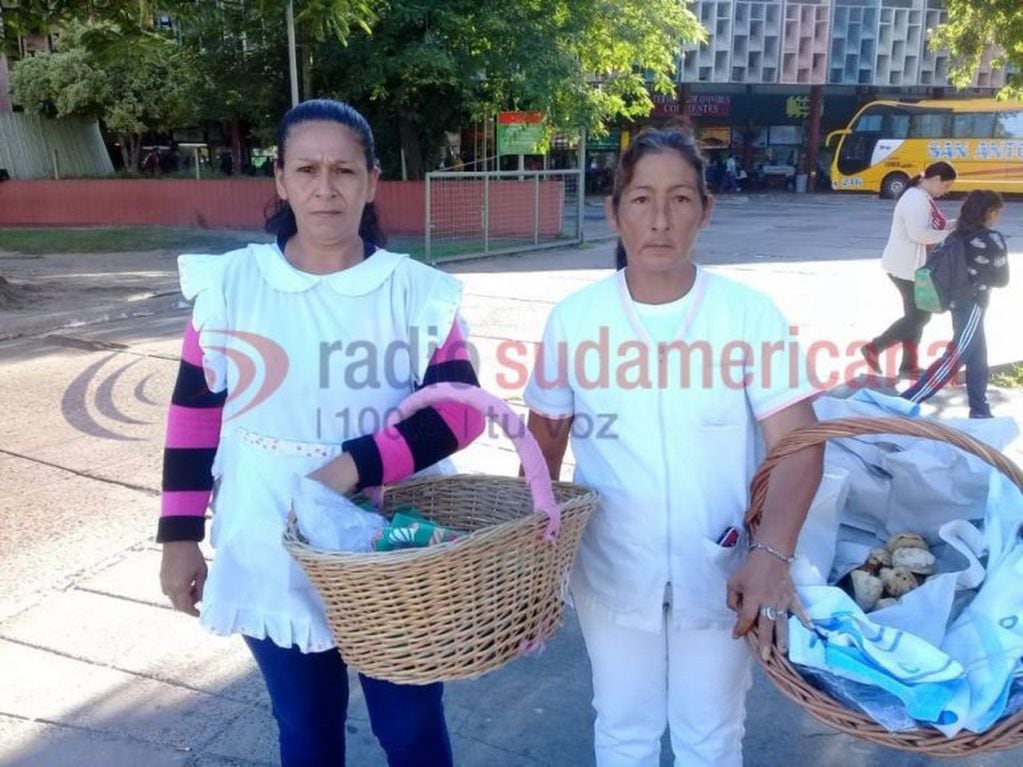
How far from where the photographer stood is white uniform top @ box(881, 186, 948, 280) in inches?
287

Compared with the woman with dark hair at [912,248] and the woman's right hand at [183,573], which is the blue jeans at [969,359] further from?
the woman's right hand at [183,573]

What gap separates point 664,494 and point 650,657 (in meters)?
0.38

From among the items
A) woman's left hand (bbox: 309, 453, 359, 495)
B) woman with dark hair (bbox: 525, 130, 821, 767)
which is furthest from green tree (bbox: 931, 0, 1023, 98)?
woman's left hand (bbox: 309, 453, 359, 495)

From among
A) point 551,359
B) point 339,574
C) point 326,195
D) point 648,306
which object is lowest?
point 339,574

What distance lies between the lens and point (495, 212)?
54.1 feet

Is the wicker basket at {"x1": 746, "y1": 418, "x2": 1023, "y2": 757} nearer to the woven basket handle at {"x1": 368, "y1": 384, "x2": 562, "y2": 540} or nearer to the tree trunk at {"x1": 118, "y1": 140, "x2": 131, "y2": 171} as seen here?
the woven basket handle at {"x1": 368, "y1": 384, "x2": 562, "y2": 540}

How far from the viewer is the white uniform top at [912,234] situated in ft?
23.9

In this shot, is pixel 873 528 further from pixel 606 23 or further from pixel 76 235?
pixel 76 235

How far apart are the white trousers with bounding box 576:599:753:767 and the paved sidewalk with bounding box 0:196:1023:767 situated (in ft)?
2.27

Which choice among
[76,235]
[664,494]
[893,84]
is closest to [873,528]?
[664,494]

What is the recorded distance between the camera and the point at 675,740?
2.08m

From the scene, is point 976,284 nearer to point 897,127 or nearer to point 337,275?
point 337,275

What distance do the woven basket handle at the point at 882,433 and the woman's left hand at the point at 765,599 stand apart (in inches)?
6.5

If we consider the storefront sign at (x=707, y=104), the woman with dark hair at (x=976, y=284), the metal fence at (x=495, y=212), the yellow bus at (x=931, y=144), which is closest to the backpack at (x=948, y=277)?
the woman with dark hair at (x=976, y=284)
